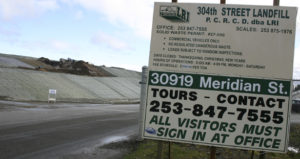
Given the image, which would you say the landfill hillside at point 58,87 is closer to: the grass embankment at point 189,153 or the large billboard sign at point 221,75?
the grass embankment at point 189,153

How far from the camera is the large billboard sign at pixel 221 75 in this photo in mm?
4242

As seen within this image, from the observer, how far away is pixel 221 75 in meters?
4.34

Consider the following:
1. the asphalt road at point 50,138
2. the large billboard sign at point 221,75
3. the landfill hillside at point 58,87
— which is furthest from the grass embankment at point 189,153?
the landfill hillside at point 58,87

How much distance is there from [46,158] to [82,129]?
479 centimetres

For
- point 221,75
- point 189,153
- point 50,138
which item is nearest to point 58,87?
point 50,138

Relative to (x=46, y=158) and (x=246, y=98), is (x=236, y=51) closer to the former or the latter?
(x=246, y=98)

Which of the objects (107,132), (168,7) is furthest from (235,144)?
(107,132)

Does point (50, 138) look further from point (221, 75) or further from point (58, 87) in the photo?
point (58, 87)

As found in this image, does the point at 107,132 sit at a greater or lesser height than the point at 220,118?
lesser

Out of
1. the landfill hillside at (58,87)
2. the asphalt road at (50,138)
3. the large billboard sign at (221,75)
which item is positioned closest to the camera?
the large billboard sign at (221,75)

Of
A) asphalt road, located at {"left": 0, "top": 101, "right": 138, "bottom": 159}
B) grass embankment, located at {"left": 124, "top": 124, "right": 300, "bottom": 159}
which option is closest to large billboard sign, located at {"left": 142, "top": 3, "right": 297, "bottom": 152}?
grass embankment, located at {"left": 124, "top": 124, "right": 300, "bottom": 159}

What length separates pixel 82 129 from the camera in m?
12.0

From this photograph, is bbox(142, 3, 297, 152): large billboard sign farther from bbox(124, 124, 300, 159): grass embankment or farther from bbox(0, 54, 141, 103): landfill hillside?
bbox(0, 54, 141, 103): landfill hillside

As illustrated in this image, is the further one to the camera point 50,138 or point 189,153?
point 50,138
